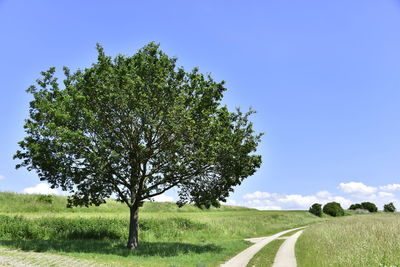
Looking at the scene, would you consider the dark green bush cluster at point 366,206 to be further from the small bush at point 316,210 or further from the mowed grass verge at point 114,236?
the mowed grass verge at point 114,236

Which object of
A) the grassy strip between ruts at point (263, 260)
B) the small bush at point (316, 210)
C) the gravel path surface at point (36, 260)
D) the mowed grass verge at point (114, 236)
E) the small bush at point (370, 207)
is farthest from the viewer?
the small bush at point (370, 207)

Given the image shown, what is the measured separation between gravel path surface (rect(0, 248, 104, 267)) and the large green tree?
560 cm

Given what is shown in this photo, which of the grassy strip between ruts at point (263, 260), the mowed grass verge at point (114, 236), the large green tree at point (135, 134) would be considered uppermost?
the large green tree at point (135, 134)

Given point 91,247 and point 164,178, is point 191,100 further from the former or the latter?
point 91,247

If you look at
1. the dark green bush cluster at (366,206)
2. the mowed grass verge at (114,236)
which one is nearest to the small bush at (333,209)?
the dark green bush cluster at (366,206)

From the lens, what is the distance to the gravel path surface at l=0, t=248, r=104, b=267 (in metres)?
17.2

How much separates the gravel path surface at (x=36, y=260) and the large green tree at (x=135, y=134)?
5.60m

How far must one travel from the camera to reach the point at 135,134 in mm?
24781

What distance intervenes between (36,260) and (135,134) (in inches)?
440

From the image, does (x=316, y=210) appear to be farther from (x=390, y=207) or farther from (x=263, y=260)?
(x=263, y=260)

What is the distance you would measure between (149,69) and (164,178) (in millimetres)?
9271

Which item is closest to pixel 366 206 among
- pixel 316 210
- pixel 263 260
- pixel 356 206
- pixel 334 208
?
pixel 356 206

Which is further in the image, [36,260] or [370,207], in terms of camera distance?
[370,207]

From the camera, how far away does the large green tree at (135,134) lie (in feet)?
75.2
